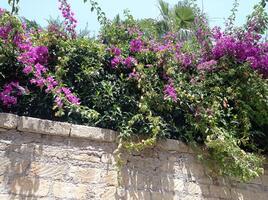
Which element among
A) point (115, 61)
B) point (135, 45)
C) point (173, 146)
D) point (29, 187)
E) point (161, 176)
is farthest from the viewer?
point (135, 45)

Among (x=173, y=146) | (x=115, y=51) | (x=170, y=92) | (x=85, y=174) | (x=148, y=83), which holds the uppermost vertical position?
(x=115, y=51)

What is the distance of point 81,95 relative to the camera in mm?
3988

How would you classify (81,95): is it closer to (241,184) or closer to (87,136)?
(87,136)

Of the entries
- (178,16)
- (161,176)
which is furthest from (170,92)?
(178,16)

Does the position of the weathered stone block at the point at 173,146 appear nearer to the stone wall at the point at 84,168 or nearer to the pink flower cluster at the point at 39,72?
the stone wall at the point at 84,168

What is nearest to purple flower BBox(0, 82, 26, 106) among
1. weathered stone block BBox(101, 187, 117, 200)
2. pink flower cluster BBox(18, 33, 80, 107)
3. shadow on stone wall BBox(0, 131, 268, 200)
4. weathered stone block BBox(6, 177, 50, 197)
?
pink flower cluster BBox(18, 33, 80, 107)

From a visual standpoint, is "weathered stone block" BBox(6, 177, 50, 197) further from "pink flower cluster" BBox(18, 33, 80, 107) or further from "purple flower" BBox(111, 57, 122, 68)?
"purple flower" BBox(111, 57, 122, 68)

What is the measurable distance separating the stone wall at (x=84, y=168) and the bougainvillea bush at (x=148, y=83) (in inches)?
6.9

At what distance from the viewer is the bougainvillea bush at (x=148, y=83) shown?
377 centimetres

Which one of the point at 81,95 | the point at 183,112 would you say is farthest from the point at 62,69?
the point at 183,112

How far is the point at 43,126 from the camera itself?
351 centimetres

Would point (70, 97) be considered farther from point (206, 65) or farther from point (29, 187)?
point (206, 65)

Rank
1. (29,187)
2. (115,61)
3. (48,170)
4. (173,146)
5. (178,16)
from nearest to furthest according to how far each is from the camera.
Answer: (29,187), (48,170), (173,146), (115,61), (178,16)

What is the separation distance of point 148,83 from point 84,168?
3.81ft
